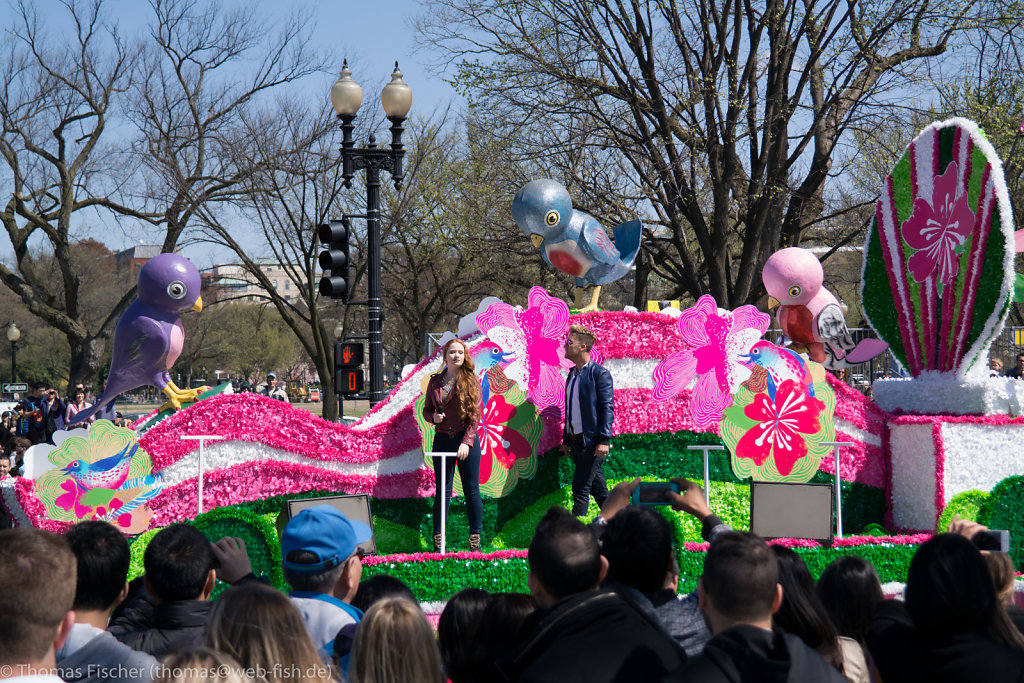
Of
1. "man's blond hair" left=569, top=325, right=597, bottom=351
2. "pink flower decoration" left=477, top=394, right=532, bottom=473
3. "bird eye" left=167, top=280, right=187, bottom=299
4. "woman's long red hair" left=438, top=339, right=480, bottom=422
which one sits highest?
"bird eye" left=167, top=280, right=187, bottom=299

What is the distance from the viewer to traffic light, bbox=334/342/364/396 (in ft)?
29.0

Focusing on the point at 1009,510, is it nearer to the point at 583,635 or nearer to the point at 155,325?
the point at 583,635

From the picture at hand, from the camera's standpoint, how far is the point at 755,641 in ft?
7.88

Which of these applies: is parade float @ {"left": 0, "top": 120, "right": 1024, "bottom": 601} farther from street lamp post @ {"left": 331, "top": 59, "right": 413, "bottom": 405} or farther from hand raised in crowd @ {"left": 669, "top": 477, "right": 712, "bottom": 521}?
hand raised in crowd @ {"left": 669, "top": 477, "right": 712, "bottom": 521}

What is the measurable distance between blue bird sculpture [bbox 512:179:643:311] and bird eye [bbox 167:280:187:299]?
2.79 meters

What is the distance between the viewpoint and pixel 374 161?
938 centimetres

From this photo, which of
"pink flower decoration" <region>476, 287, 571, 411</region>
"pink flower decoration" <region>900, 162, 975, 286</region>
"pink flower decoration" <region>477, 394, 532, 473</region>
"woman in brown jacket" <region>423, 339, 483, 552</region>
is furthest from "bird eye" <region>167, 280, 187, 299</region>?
"pink flower decoration" <region>900, 162, 975, 286</region>

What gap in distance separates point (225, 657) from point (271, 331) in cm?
5714

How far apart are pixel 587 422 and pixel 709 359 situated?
4.39 feet

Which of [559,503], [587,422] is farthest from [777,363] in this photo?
[559,503]

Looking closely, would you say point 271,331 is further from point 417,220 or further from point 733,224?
point 733,224

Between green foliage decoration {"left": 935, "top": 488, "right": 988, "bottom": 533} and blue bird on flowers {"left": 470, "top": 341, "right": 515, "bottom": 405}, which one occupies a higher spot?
blue bird on flowers {"left": 470, "top": 341, "right": 515, "bottom": 405}

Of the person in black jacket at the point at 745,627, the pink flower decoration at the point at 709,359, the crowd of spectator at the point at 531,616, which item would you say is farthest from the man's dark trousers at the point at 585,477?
the person in black jacket at the point at 745,627

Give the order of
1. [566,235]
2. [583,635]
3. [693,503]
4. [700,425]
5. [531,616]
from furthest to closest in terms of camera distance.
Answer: [566,235]
[700,425]
[693,503]
[531,616]
[583,635]
